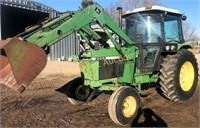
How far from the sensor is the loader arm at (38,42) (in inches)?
193

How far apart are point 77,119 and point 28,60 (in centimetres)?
178

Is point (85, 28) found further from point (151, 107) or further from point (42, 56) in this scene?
point (151, 107)

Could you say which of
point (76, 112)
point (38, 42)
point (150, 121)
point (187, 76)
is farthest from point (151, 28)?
point (38, 42)

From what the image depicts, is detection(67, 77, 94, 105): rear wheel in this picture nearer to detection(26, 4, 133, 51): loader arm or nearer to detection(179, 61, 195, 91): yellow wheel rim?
detection(26, 4, 133, 51): loader arm

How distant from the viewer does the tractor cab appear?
23.5 ft

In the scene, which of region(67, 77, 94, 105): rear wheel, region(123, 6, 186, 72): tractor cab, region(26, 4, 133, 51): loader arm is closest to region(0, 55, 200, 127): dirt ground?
region(67, 77, 94, 105): rear wheel

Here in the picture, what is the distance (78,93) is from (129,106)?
1860 millimetres

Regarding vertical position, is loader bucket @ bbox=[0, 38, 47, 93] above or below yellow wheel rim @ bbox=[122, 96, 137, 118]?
above

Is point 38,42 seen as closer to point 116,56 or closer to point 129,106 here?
point 116,56

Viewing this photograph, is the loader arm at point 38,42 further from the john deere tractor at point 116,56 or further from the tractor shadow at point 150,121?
the tractor shadow at point 150,121

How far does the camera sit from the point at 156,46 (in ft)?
23.6

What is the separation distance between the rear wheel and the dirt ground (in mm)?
159

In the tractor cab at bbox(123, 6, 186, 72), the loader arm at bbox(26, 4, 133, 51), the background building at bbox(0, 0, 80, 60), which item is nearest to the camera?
the loader arm at bbox(26, 4, 133, 51)

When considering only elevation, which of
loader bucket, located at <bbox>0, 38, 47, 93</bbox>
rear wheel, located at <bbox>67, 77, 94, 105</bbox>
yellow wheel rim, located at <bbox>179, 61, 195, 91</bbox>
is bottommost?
rear wheel, located at <bbox>67, 77, 94, 105</bbox>
